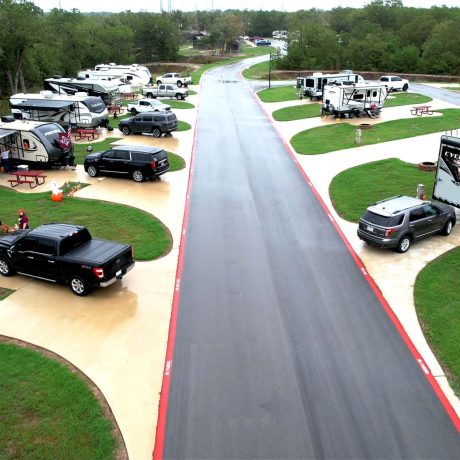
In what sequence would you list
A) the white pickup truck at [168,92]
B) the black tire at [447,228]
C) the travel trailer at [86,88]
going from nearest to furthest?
1. the black tire at [447,228]
2. the travel trailer at [86,88]
3. the white pickup truck at [168,92]

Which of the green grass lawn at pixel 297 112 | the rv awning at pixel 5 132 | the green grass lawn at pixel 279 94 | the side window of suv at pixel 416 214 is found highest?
the rv awning at pixel 5 132

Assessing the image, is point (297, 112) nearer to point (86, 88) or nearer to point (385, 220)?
point (86, 88)

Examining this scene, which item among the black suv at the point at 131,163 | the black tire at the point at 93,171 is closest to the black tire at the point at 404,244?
the black suv at the point at 131,163

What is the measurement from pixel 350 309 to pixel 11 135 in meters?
22.7

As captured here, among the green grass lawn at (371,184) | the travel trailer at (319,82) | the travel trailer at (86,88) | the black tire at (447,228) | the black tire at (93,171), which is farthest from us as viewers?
the travel trailer at (319,82)

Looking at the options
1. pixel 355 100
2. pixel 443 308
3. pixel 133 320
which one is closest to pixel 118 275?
pixel 133 320

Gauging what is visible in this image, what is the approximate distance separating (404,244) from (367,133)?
827 inches

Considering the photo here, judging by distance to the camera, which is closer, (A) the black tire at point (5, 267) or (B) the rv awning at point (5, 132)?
(A) the black tire at point (5, 267)

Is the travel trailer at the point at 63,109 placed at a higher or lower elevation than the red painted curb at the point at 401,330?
higher

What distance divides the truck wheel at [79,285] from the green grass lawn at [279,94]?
43.0 m

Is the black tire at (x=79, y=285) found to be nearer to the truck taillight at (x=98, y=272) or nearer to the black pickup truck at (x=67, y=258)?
the black pickup truck at (x=67, y=258)

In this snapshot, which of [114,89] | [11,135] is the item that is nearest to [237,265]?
[11,135]

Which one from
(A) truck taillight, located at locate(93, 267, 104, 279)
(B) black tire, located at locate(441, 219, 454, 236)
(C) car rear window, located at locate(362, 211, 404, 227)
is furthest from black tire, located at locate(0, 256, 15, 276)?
(B) black tire, located at locate(441, 219, 454, 236)

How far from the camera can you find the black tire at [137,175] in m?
26.2
